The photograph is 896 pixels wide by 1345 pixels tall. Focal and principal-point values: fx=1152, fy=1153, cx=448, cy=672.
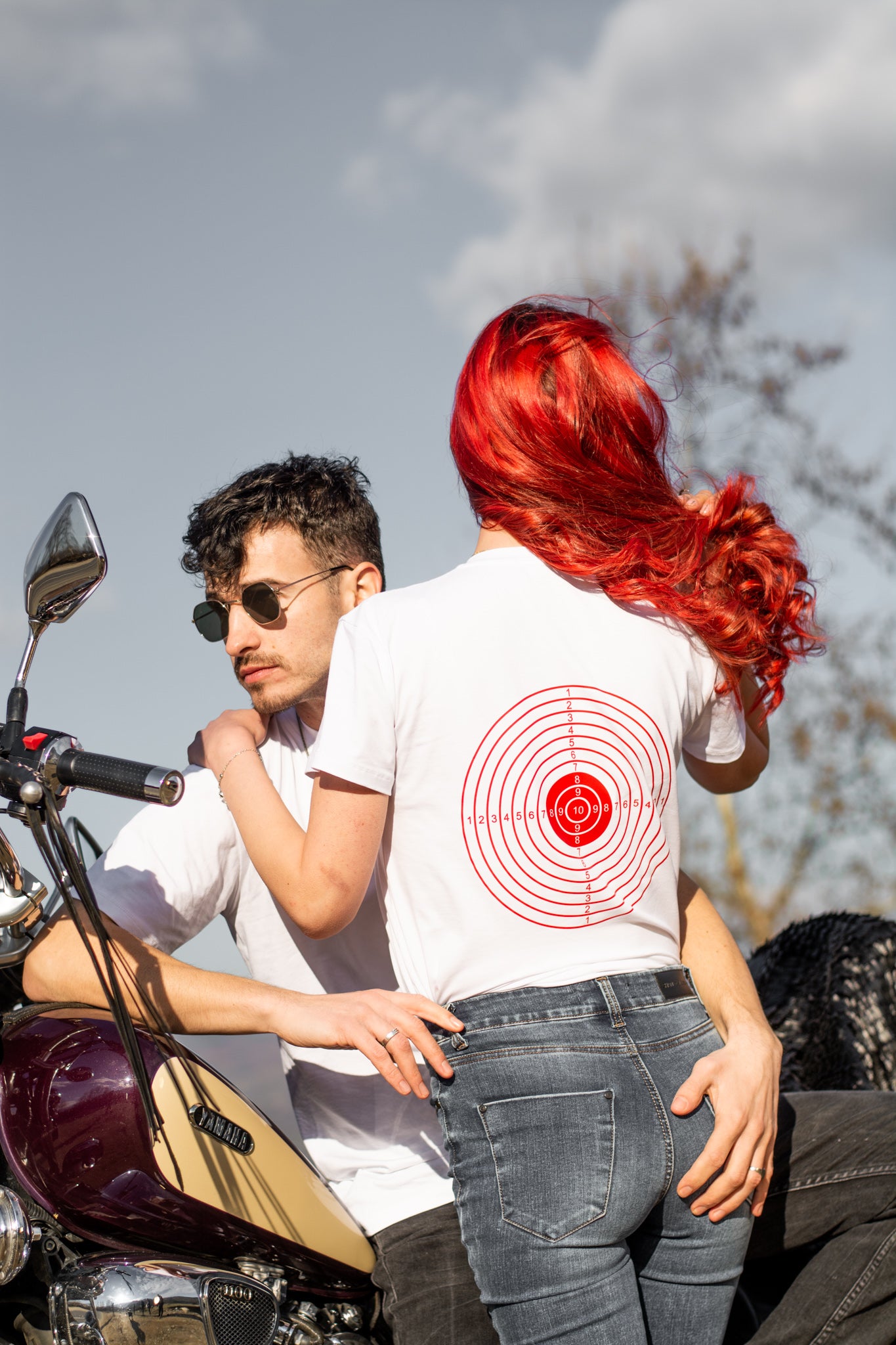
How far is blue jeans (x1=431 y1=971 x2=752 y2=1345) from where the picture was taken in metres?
1.34

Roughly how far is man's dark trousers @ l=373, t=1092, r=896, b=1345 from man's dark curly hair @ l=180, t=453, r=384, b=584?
4.18ft

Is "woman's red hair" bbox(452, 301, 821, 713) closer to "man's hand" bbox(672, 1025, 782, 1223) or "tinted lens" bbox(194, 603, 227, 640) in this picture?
"man's hand" bbox(672, 1025, 782, 1223)

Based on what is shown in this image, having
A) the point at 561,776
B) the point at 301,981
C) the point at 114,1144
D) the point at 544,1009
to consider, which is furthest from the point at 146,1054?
the point at 561,776

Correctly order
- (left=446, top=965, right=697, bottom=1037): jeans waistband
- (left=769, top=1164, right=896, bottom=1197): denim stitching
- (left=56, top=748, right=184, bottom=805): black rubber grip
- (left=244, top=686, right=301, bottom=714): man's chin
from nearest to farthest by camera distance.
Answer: (left=56, top=748, right=184, bottom=805): black rubber grip → (left=446, top=965, right=697, bottom=1037): jeans waistband → (left=769, top=1164, right=896, bottom=1197): denim stitching → (left=244, top=686, right=301, bottom=714): man's chin

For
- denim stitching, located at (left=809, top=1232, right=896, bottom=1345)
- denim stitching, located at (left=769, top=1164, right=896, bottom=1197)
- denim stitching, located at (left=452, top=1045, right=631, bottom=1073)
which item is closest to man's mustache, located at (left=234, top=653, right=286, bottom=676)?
denim stitching, located at (left=452, top=1045, right=631, bottom=1073)

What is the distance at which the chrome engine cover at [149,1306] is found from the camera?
142 centimetres

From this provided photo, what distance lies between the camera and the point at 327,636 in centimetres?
229

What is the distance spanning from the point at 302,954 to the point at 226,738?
0.39 metres

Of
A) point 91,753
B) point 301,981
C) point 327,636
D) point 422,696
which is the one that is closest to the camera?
point 91,753

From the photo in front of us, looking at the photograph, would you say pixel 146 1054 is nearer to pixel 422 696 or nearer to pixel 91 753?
pixel 91 753

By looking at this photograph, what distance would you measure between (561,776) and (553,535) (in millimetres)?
332

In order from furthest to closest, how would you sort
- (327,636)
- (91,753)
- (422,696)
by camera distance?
(327,636), (422,696), (91,753)

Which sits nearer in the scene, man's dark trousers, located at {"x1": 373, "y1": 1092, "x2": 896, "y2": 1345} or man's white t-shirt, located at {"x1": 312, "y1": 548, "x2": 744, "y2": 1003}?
man's white t-shirt, located at {"x1": 312, "y1": 548, "x2": 744, "y2": 1003}

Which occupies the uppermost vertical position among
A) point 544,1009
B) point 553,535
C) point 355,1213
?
point 553,535
